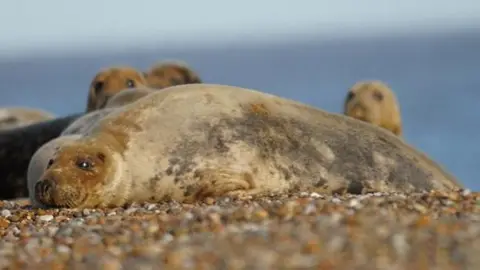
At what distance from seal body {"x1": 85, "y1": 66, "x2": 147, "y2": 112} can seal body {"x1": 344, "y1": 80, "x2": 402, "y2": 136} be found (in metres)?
2.10

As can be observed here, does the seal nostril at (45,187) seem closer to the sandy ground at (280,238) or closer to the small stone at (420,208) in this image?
the sandy ground at (280,238)

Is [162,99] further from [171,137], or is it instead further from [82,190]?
[82,190]

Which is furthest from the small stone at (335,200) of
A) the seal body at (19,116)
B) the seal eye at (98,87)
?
the seal body at (19,116)

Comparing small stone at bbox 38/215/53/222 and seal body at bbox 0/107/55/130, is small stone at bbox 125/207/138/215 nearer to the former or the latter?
small stone at bbox 38/215/53/222

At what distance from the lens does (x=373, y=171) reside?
27.7 feet

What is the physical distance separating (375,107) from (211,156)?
15.6ft

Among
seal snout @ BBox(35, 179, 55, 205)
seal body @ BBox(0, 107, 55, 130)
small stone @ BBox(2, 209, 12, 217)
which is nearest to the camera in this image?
seal snout @ BBox(35, 179, 55, 205)

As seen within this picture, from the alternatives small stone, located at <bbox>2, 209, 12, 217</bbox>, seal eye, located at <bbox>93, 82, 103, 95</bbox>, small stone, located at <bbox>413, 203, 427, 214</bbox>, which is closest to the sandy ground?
small stone, located at <bbox>413, 203, 427, 214</bbox>

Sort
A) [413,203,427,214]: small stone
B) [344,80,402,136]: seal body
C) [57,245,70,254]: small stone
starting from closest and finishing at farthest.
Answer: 1. [57,245,70,254]: small stone
2. [413,203,427,214]: small stone
3. [344,80,402,136]: seal body

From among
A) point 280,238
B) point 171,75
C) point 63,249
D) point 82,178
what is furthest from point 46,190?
point 171,75

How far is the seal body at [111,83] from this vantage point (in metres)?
12.8

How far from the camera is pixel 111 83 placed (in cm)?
1298

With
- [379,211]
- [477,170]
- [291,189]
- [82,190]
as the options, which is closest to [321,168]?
[291,189]

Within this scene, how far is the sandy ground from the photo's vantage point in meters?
4.95
